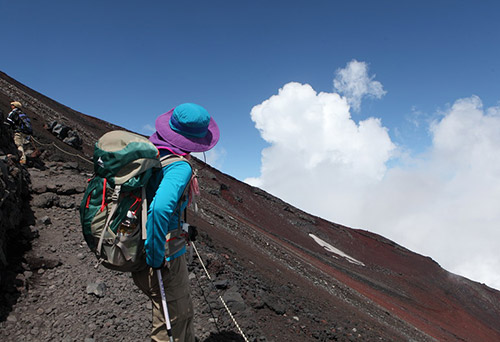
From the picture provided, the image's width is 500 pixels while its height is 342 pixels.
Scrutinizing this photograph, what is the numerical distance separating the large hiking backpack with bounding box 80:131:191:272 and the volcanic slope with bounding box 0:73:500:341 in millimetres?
1878

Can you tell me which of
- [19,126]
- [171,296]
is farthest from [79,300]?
[19,126]

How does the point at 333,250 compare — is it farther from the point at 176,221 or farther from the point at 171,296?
the point at 176,221

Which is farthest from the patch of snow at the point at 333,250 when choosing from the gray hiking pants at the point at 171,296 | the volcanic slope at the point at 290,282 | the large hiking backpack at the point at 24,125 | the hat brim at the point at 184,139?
the hat brim at the point at 184,139

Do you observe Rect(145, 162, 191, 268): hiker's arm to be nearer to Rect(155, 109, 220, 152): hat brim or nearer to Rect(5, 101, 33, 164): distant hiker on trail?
Rect(155, 109, 220, 152): hat brim

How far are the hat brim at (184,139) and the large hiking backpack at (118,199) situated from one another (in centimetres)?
26

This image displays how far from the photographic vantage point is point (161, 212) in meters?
1.86

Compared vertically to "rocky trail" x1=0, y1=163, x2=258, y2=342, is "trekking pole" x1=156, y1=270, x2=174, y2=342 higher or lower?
higher

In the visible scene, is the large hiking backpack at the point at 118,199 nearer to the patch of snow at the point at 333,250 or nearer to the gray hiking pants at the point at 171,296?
the gray hiking pants at the point at 171,296

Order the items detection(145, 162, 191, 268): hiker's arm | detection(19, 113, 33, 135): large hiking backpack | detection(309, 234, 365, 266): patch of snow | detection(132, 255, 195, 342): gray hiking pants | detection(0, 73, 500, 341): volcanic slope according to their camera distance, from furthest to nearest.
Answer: detection(309, 234, 365, 266): patch of snow → detection(19, 113, 33, 135): large hiking backpack → detection(0, 73, 500, 341): volcanic slope → detection(132, 255, 195, 342): gray hiking pants → detection(145, 162, 191, 268): hiker's arm

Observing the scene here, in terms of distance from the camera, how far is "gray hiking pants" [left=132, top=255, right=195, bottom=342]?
88.5 inches

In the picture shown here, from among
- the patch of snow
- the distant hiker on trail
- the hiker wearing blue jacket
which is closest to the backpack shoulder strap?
the hiker wearing blue jacket

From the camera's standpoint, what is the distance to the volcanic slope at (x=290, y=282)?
154 inches

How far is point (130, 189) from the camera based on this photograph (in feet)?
6.47

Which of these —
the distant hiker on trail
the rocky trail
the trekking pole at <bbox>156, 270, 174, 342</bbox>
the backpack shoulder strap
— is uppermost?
the backpack shoulder strap
